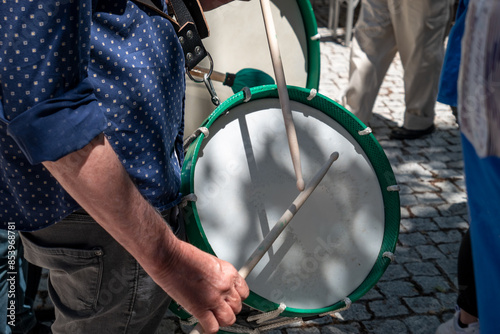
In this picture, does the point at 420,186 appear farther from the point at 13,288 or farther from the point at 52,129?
the point at 52,129

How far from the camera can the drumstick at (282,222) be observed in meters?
1.54

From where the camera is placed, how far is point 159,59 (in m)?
1.36

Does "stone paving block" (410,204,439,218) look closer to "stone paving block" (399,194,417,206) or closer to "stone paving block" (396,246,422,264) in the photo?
"stone paving block" (399,194,417,206)

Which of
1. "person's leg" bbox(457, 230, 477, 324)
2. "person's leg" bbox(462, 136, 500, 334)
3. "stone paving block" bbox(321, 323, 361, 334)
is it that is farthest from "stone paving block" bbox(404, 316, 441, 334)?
"person's leg" bbox(462, 136, 500, 334)

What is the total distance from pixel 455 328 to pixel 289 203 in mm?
1015

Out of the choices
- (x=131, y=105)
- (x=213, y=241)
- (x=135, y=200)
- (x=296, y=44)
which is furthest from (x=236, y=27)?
(x=135, y=200)

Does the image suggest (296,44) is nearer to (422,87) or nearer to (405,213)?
(405,213)

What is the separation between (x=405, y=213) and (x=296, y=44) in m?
1.40

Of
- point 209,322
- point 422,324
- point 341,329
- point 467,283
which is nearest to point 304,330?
point 341,329

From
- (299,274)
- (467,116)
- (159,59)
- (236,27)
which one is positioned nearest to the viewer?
(467,116)

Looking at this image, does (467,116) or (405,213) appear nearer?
(467,116)

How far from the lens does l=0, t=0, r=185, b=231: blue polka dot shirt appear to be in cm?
106

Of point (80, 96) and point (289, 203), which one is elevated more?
point (80, 96)

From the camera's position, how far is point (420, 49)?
163 inches
